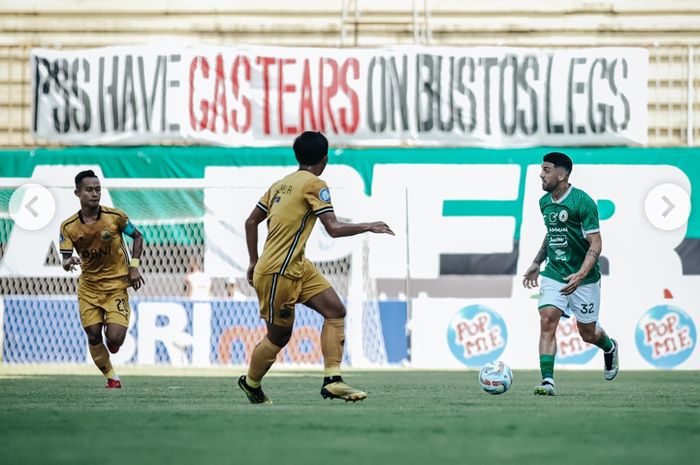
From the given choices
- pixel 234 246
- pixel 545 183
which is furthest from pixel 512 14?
pixel 545 183

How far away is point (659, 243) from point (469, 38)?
13.4 ft

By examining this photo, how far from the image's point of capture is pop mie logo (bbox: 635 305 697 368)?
17.5 metres

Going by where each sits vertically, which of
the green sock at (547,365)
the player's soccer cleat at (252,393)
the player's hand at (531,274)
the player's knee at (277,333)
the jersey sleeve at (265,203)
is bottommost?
the player's soccer cleat at (252,393)

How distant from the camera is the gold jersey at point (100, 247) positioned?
1209 centimetres

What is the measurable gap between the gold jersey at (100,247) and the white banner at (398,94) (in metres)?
6.29

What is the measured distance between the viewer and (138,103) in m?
18.5

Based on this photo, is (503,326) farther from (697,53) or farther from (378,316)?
(697,53)

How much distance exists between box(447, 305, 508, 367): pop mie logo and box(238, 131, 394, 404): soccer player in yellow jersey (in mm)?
A: 8238

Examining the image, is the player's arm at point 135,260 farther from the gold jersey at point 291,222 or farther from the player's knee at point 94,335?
the gold jersey at point 291,222

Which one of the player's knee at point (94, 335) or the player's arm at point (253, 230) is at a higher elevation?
the player's arm at point (253, 230)

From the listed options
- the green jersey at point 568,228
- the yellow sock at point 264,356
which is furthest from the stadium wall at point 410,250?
the yellow sock at point 264,356

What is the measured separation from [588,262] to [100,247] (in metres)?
4.22

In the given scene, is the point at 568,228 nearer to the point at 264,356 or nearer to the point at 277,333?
the point at 277,333

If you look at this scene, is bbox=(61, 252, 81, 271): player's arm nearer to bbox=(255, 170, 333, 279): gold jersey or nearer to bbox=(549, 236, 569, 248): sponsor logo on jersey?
bbox=(255, 170, 333, 279): gold jersey
